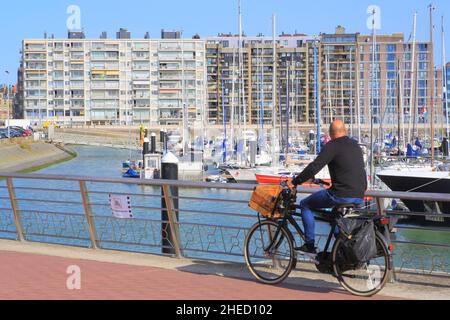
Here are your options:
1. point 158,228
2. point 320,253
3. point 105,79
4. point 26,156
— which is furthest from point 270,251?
point 105,79

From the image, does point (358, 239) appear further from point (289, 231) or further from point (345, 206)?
point (289, 231)

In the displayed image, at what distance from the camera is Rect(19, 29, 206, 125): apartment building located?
168000 mm

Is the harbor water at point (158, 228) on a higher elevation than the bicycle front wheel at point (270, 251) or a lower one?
lower

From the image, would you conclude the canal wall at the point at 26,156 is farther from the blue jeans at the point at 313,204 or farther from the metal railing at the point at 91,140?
the blue jeans at the point at 313,204

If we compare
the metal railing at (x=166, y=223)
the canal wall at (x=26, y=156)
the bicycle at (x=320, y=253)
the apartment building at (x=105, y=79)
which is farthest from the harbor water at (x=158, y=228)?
the apartment building at (x=105, y=79)

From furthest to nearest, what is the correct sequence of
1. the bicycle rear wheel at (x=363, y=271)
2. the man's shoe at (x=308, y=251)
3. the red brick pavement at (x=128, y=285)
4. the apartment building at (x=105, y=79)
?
the apartment building at (x=105, y=79) → the man's shoe at (x=308, y=251) → the red brick pavement at (x=128, y=285) → the bicycle rear wheel at (x=363, y=271)

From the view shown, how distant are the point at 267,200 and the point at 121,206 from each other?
3.66 meters

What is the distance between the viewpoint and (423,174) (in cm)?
3272

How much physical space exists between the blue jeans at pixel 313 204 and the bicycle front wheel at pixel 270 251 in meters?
0.28

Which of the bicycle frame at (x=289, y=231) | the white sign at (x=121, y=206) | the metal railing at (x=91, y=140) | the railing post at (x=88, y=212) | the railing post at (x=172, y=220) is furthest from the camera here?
the metal railing at (x=91, y=140)

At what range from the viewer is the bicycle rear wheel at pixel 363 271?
880 cm

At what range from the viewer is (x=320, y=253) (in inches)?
365

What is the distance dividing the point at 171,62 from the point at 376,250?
529 feet

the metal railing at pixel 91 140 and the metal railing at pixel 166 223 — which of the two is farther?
the metal railing at pixel 91 140
